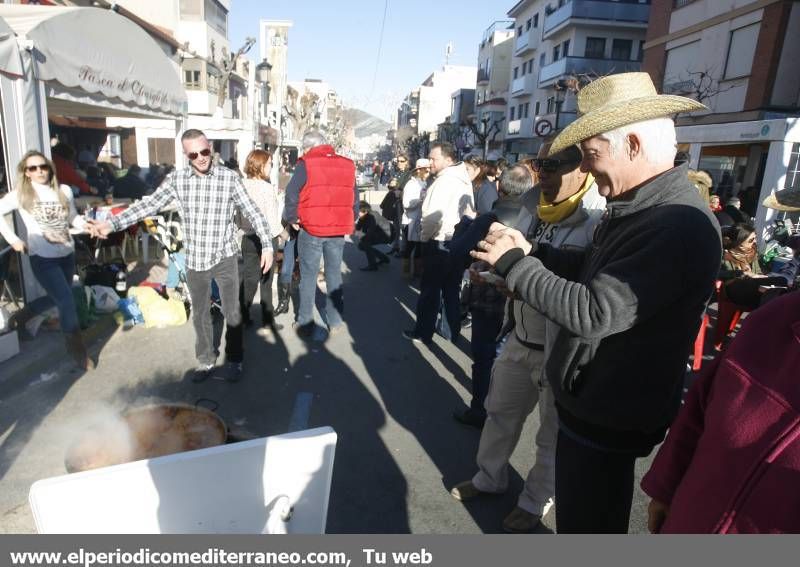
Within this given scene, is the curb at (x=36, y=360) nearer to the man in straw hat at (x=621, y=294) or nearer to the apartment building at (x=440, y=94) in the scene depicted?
the man in straw hat at (x=621, y=294)

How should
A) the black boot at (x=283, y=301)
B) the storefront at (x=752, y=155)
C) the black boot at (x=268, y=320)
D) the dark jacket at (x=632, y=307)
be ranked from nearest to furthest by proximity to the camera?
the dark jacket at (x=632, y=307) < the black boot at (x=268, y=320) < the black boot at (x=283, y=301) < the storefront at (x=752, y=155)

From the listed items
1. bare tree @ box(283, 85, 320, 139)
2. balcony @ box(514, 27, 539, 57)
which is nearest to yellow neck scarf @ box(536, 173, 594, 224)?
balcony @ box(514, 27, 539, 57)

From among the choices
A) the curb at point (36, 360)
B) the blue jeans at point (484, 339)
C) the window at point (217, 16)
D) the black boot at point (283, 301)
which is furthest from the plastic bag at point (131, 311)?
the window at point (217, 16)

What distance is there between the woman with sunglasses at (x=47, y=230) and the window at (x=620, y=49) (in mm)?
35453

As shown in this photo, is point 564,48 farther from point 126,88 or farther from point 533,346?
point 533,346

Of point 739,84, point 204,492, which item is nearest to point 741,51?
point 739,84

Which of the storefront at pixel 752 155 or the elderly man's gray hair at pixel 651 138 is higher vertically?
the storefront at pixel 752 155

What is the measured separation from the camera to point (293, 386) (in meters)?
4.31

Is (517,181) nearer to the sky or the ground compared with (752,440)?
nearer to the sky

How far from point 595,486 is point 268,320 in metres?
4.59

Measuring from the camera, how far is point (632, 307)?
1396mm

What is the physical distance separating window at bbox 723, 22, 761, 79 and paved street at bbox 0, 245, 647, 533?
16904mm

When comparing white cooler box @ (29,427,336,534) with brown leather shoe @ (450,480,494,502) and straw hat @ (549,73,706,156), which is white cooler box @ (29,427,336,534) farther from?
brown leather shoe @ (450,480,494,502)

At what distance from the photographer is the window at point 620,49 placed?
3234cm
